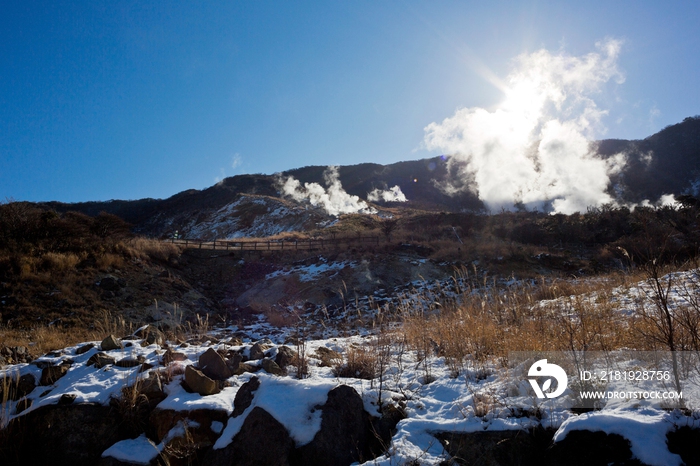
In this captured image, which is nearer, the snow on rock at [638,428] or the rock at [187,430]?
the snow on rock at [638,428]

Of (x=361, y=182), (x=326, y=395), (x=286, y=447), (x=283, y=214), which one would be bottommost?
(x=286, y=447)

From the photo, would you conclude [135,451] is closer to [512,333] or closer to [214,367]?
[214,367]

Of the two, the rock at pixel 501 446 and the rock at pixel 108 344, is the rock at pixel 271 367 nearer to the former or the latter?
the rock at pixel 501 446

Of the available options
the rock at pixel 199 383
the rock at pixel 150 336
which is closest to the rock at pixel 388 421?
the rock at pixel 199 383

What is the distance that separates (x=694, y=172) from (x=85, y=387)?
94.8m

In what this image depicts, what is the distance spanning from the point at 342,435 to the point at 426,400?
93 centimetres

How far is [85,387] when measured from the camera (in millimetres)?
3932

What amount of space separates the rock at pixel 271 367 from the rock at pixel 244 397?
47cm

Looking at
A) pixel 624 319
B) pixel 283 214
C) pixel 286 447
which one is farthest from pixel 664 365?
pixel 283 214

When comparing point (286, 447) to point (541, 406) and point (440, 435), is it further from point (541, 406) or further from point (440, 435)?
point (541, 406)

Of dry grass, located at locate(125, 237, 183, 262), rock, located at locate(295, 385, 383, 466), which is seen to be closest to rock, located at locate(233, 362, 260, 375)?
rock, located at locate(295, 385, 383, 466)

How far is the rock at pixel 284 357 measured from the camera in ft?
14.6

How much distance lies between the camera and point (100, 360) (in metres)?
4.39

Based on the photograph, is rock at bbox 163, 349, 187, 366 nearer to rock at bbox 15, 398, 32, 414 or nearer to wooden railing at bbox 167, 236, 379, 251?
rock at bbox 15, 398, 32, 414
